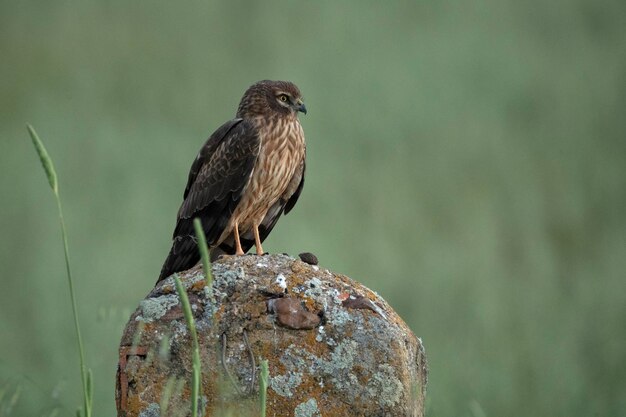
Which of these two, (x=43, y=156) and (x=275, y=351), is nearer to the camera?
(x=43, y=156)

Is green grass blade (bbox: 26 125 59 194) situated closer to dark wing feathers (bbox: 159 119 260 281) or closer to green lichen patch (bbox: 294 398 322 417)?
green lichen patch (bbox: 294 398 322 417)

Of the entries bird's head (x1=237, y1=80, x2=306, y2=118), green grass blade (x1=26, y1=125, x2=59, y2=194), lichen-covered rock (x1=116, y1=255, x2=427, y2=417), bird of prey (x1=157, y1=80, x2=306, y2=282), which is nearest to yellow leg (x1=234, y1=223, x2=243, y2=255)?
bird of prey (x1=157, y1=80, x2=306, y2=282)

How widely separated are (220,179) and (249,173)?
19 centimetres

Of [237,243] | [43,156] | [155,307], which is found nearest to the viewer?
[43,156]

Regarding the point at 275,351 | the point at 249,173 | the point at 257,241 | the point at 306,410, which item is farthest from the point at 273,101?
the point at 306,410

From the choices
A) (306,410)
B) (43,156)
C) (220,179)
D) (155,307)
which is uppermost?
(43,156)

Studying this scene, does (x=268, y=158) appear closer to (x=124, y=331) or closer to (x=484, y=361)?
(x=124, y=331)

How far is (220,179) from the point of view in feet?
23.3

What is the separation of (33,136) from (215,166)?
4.24 m

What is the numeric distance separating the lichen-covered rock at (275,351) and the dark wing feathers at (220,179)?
2.32 metres

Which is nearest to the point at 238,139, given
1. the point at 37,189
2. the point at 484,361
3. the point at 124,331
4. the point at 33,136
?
the point at 124,331

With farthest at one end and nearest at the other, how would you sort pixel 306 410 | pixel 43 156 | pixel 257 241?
pixel 257 241 → pixel 306 410 → pixel 43 156

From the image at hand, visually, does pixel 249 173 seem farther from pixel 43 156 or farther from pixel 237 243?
pixel 43 156

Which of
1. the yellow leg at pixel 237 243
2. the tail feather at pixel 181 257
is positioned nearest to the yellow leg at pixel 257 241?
the yellow leg at pixel 237 243
